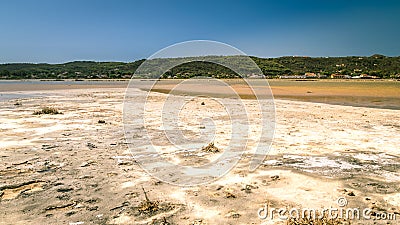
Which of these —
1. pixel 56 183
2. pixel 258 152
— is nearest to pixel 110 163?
pixel 56 183

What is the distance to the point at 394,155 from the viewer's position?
709 cm

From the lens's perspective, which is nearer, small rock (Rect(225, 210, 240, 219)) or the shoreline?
small rock (Rect(225, 210, 240, 219))

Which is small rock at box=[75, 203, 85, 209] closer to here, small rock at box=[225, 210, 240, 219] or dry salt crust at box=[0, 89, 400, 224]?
dry salt crust at box=[0, 89, 400, 224]

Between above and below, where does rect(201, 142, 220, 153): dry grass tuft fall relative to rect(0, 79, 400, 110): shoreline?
below

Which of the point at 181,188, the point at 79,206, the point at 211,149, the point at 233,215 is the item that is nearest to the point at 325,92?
the point at 211,149

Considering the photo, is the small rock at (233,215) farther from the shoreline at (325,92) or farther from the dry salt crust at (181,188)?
the shoreline at (325,92)

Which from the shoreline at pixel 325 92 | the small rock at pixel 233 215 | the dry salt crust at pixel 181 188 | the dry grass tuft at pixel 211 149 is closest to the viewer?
the small rock at pixel 233 215

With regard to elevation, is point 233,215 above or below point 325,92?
below

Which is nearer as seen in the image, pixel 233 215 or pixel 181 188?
pixel 233 215

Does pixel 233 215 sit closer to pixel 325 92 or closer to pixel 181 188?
pixel 181 188

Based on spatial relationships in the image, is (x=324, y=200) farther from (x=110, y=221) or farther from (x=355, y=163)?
(x=110, y=221)

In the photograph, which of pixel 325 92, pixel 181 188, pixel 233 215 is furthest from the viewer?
pixel 325 92

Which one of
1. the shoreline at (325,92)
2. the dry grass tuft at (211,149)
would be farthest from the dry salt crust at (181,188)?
the shoreline at (325,92)

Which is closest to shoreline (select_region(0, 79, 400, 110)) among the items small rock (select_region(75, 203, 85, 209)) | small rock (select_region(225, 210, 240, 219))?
small rock (select_region(225, 210, 240, 219))
